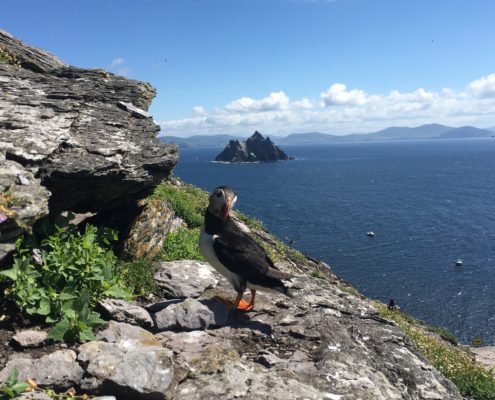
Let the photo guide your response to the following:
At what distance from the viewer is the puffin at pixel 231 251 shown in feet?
28.9

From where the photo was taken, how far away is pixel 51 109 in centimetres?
995

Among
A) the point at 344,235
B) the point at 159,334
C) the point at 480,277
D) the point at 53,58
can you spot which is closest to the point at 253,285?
the point at 159,334

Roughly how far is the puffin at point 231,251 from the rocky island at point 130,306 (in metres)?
0.82

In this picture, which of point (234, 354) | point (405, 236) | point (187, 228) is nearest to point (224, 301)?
point (234, 354)

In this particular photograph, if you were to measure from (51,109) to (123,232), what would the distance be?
3.42 metres

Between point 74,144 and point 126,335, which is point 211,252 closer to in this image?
point 126,335

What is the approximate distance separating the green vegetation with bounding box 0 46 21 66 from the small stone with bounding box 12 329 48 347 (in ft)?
30.9

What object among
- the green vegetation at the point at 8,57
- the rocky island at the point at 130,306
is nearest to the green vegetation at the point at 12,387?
the rocky island at the point at 130,306

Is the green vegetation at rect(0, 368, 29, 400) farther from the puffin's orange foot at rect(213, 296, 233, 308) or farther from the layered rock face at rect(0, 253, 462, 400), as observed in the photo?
the puffin's orange foot at rect(213, 296, 233, 308)

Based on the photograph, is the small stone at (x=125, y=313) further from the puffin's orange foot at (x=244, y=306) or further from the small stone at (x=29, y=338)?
the puffin's orange foot at (x=244, y=306)

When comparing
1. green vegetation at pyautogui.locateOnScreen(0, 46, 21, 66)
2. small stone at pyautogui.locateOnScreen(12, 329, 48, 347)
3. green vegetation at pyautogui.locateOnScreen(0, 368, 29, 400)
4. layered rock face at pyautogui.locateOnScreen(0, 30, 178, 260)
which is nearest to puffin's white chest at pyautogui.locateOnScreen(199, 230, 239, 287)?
layered rock face at pyautogui.locateOnScreen(0, 30, 178, 260)

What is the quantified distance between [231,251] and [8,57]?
9805 mm

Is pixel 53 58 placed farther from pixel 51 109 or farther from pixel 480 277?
pixel 480 277

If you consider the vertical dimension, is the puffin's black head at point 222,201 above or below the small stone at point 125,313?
above
